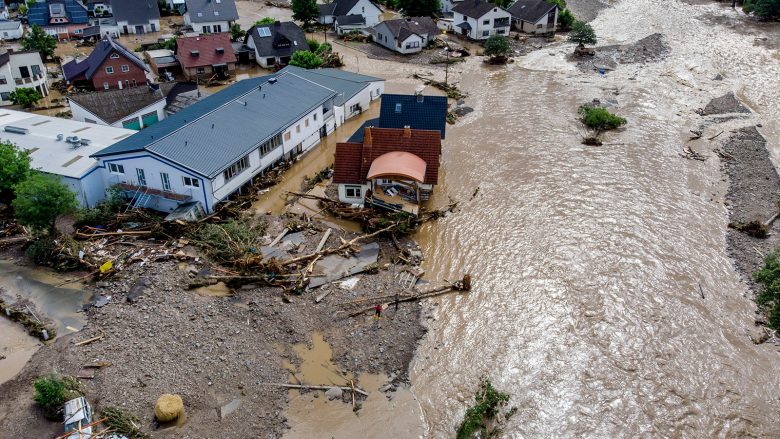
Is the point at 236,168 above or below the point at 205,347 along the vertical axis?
above

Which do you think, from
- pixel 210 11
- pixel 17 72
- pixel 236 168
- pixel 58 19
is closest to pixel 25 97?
pixel 17 72

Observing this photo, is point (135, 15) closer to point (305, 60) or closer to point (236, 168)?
point (305, 60)

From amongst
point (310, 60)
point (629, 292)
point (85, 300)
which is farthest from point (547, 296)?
point (310, 60)

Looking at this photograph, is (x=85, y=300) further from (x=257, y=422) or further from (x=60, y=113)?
(x=60, y=113)

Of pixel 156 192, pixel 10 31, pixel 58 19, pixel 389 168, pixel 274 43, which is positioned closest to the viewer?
pixel 389 168

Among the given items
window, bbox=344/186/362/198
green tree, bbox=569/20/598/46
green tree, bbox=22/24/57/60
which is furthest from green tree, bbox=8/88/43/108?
green tree, bbox=569/20/598/46

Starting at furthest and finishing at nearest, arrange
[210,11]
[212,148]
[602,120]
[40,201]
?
[210,11] → [602,120] → [212,148] → [40,201]
